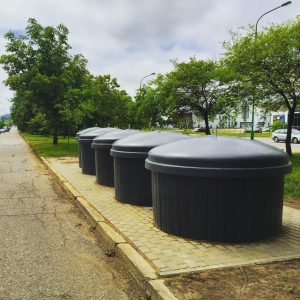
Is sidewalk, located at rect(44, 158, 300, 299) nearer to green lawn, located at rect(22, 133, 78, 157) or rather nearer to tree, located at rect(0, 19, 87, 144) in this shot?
green lawn, located at rect(22, 133, 78, 157)

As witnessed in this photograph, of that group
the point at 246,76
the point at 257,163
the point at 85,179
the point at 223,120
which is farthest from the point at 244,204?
the point at 223,120

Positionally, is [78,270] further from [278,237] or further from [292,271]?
[278,237]

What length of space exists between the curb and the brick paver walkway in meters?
0.10

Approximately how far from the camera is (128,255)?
480 cm

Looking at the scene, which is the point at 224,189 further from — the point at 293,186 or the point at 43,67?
the point at 43,67

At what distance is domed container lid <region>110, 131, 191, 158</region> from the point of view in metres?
7.44

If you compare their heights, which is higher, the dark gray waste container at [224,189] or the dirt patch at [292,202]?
the dark gray waste container at [224,189]

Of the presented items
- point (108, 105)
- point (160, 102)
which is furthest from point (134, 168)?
point (108, 105)

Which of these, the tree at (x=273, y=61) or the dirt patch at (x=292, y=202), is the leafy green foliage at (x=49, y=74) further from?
the dirt patch at (x=292, y=202)

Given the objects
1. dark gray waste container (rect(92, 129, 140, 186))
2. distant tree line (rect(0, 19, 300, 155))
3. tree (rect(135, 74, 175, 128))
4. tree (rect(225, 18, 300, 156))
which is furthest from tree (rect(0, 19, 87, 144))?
dark gray waste container (rect(92, 129, 140, 186))

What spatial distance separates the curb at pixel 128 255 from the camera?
3.88 m

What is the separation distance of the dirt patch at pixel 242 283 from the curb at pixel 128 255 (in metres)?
0.13

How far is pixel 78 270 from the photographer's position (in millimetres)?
4688

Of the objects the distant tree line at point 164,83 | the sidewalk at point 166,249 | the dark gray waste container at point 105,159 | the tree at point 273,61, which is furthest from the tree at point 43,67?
the sidewalk at point 166,249
